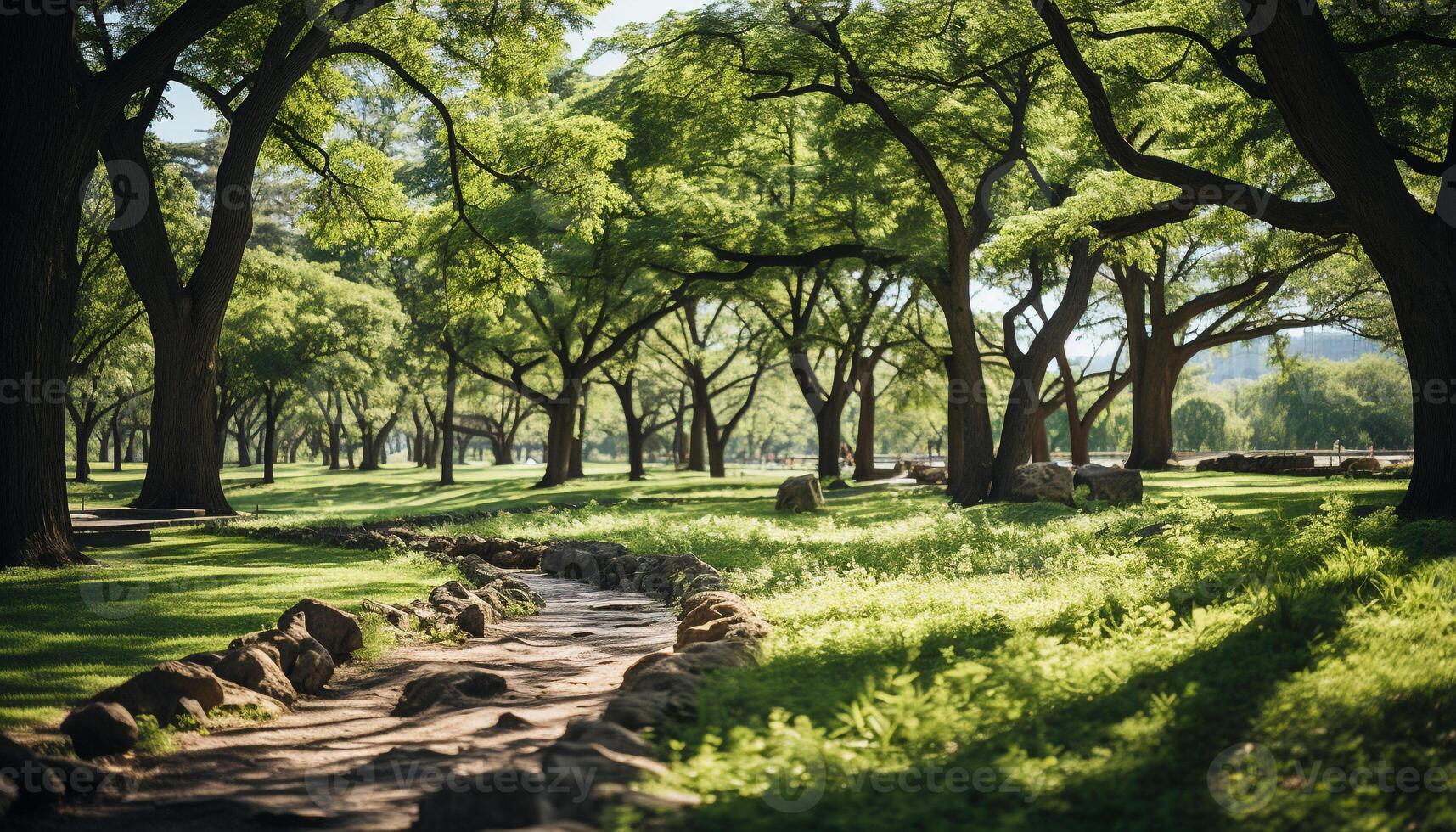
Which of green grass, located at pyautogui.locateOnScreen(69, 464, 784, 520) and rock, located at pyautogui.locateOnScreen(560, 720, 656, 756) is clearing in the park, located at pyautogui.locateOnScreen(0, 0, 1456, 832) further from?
green grass, located at pyautogui.locateOnScreen(69, 464, 784, 520)

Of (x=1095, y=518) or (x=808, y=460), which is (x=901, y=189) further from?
(x=808, y=460)

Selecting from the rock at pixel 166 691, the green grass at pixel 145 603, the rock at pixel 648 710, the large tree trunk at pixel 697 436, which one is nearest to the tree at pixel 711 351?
the large tree trunk at pixel 697 436

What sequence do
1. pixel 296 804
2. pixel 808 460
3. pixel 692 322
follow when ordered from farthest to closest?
1. pixel 808 460
2. pixel 692 322
3. pixel 296 804

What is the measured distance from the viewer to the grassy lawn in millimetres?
4117

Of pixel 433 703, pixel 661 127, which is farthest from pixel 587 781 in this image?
pixel 661 127

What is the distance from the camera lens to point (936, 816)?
3996 mm

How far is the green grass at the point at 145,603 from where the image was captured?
6.82m

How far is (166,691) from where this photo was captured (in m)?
6.38

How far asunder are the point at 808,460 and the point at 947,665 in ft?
260

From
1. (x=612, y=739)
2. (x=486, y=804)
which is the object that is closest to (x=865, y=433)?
(x=612, y=739)

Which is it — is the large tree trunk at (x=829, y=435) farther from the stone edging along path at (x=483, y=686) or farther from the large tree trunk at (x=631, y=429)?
the stone edging along path at (x=483, y=686)

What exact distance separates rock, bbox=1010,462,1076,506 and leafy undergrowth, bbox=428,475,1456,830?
11.2 metres

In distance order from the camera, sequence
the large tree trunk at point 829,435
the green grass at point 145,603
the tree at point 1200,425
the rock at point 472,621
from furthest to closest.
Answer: the tree at point 1200,425 → the large tree trunk at point 829,435 → the rock at point 472,621 → the green grass at point 145,603

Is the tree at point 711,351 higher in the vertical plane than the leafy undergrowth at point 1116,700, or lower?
higher
